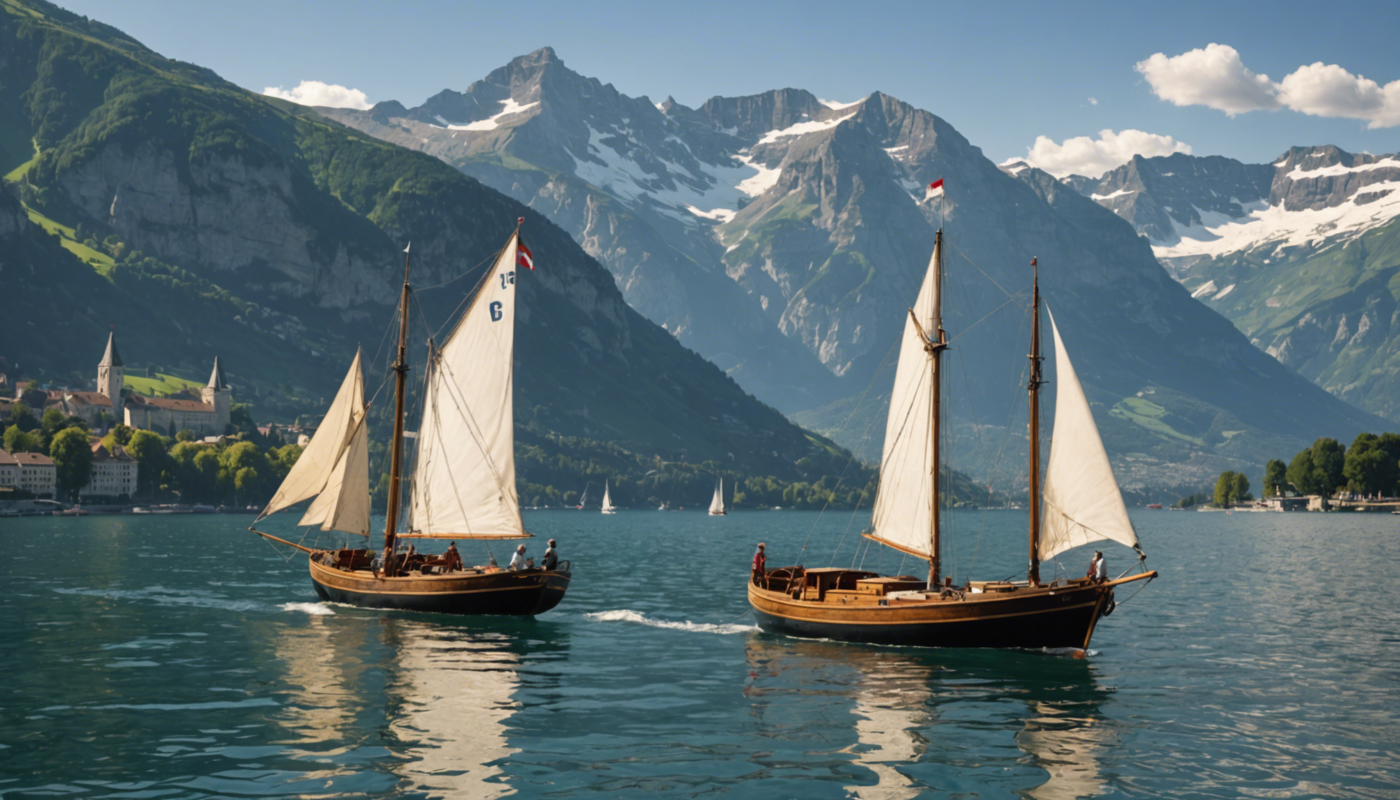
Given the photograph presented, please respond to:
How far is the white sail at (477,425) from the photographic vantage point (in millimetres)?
69188

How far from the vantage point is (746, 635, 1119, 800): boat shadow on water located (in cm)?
3162

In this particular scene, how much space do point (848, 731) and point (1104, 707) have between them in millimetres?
10981

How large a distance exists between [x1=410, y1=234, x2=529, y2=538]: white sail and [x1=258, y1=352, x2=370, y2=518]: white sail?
546 cm

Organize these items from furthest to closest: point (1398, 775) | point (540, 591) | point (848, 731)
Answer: point (540, 591) → point (848, 731) → point (1398, 775)

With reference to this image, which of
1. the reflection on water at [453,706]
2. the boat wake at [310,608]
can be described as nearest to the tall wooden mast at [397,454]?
the boat wake at [310,608]

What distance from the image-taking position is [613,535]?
192 metres

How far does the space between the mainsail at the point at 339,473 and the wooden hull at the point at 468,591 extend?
5.37 m

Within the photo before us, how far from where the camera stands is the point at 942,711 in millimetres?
40281

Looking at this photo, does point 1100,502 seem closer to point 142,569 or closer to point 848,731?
point 848,731

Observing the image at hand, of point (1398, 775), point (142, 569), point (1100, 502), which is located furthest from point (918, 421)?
point (142, 569)

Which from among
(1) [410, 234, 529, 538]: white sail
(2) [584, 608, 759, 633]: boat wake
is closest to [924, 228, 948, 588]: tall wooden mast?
(2) [584, 608, 759, 633]: boat wake

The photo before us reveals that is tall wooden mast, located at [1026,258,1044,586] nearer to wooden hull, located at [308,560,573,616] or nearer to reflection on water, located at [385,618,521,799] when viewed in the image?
reflection on water, located at [385,618,521,799]

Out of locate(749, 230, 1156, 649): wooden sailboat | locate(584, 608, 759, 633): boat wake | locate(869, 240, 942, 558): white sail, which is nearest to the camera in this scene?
locate(749, 230, 1156, 649): wooden sailboat

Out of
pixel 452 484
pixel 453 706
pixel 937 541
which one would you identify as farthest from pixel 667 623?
pixel 453 706
